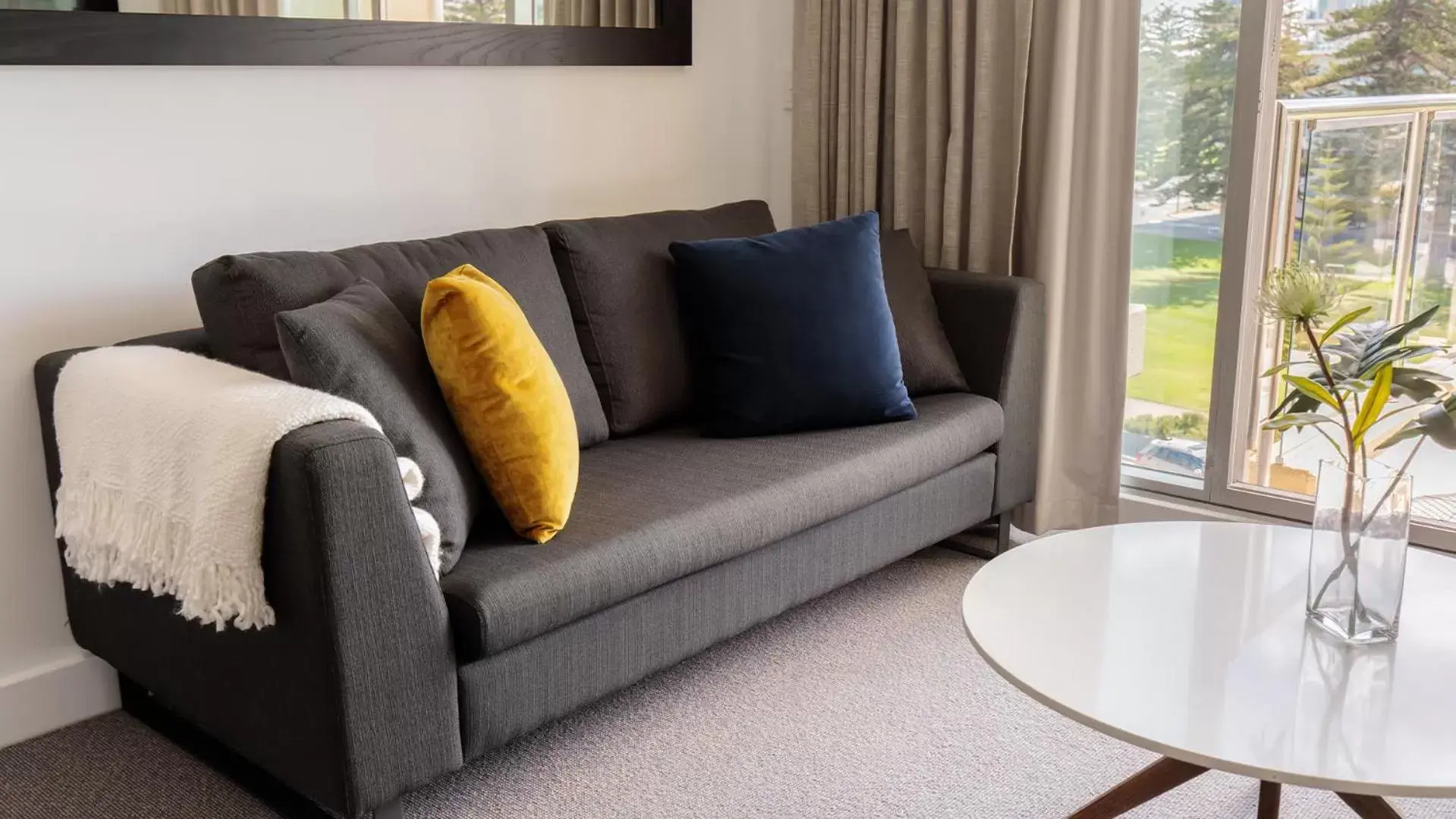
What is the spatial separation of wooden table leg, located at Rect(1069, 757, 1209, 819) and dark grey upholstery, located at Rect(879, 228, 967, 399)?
4.30 feet

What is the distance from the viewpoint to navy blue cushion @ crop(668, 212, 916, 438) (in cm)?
291

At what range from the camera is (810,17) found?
3.74m

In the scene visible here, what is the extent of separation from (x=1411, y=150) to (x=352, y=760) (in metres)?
2.64

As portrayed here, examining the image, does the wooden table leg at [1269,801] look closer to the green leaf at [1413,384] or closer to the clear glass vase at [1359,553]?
the clear glass vase at [1359,553]

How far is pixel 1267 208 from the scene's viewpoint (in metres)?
3.26

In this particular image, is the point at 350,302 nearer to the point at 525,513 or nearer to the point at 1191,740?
the point at 525,513

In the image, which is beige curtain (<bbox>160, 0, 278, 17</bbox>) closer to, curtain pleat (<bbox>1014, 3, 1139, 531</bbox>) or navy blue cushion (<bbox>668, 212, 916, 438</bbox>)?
navy blue cushion (<bbox>668, 212, 916, 438</bbox>)

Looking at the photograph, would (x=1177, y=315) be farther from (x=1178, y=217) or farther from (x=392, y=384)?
(x=392, y=384)

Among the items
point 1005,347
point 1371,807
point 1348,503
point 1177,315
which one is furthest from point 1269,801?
point 1177,315

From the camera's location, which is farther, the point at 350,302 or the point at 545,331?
the point at 545,331

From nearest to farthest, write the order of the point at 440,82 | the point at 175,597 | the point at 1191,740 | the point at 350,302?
the point at 1191,740 → the point at 175,597 → the point at 350,302 → the point at 440,82

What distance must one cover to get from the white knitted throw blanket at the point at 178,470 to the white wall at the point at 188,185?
21 centimetres

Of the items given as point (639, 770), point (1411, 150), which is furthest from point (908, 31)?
point (639, 770)

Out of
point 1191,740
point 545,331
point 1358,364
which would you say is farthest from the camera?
point 545,331
